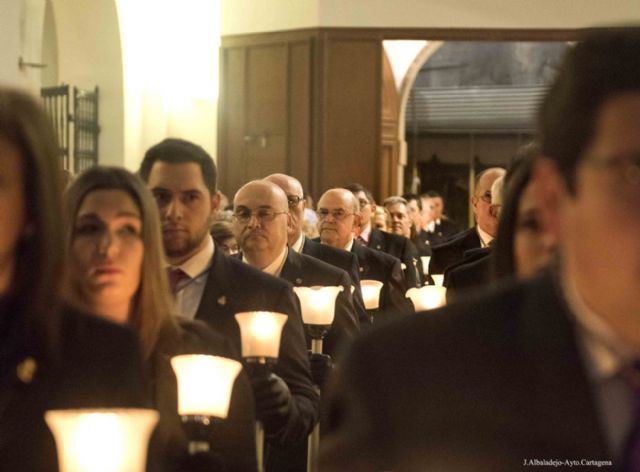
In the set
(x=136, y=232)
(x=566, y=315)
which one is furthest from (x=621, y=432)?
(x=136, y=232)

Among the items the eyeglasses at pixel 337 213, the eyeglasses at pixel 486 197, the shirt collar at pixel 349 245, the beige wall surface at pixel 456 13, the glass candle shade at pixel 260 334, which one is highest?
the beige wall surface at pixel 456 13

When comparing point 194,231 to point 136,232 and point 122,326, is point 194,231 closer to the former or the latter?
point 136,232

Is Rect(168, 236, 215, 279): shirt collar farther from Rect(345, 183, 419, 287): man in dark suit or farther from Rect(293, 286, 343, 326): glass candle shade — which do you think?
Rect(345, 183, 419, 287): man in dark suit

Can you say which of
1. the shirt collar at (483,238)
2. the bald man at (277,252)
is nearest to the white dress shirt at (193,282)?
the bald man at (277,252)

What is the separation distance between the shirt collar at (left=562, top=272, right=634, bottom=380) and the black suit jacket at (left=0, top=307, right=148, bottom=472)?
877 millimetres

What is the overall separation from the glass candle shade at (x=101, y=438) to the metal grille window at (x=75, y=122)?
11947 millimetres

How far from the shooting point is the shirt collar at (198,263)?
15.9 feet

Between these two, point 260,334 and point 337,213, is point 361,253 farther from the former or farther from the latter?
point 260,334

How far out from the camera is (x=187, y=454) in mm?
3254

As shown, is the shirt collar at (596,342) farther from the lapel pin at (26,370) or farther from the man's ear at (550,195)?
the lapel pin at (26,370)

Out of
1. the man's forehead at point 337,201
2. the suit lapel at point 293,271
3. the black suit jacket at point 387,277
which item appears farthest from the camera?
the man's forehead at point 337,201

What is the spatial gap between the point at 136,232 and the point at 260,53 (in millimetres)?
13761

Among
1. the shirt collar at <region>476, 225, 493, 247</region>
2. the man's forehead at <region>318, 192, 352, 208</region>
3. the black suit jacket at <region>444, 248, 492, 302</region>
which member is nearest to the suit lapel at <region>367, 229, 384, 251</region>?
the man's forehead at <region>318, 192, 352, 208</region>

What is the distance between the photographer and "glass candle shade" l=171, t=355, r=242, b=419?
338 cm
